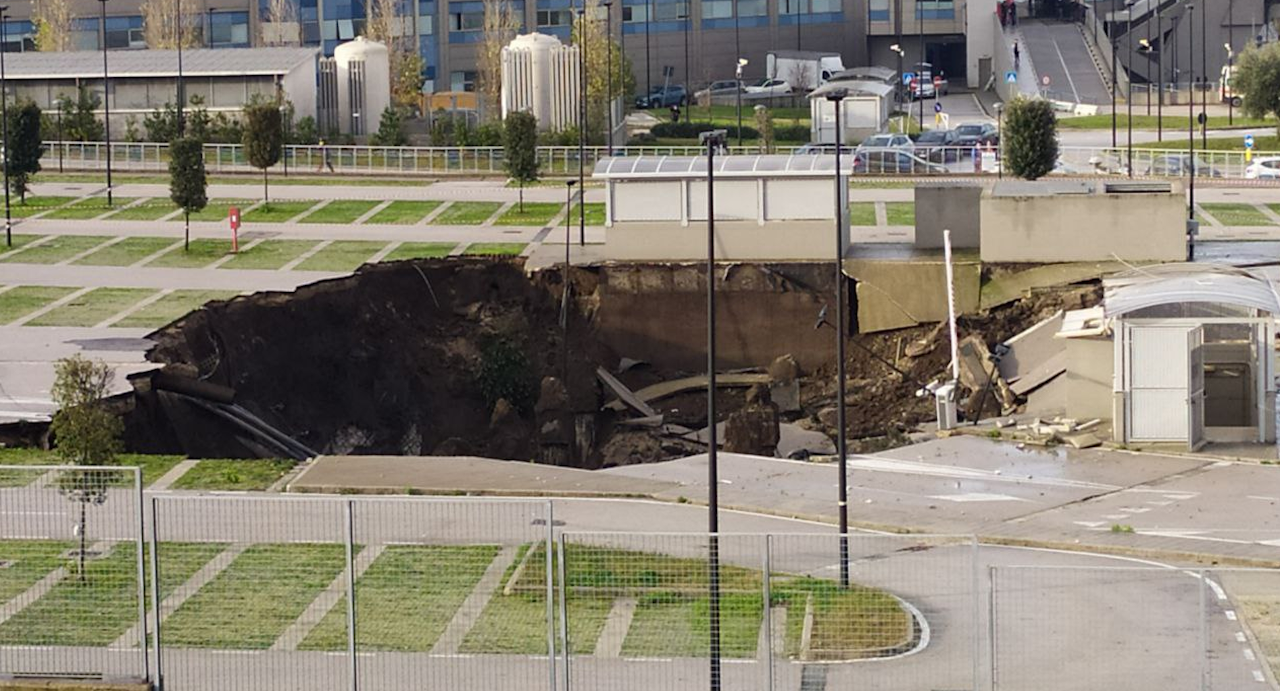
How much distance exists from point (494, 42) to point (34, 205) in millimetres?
34224

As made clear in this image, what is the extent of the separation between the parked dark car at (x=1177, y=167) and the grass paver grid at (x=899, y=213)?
33.1 ft

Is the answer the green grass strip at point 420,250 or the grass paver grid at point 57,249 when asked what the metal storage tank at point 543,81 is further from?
the grass paver grid at point 57,249

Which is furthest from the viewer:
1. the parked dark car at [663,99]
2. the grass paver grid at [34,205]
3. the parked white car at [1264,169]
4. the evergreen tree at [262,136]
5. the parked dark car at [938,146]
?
the parked dark car at [663,99]

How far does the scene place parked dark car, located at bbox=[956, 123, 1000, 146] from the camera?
79.4 meters

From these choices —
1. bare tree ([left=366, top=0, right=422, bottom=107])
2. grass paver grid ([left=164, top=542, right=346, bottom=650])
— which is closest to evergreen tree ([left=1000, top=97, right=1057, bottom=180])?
bare tree ([left=366, top=0, right=422, bottom=107])

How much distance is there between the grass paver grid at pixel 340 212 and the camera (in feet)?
210

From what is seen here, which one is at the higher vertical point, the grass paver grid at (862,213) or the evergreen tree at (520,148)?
the evergreen tree at (520,148)

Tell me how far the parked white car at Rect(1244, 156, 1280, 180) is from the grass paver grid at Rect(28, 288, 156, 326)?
113 feet

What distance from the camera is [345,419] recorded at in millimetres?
51219

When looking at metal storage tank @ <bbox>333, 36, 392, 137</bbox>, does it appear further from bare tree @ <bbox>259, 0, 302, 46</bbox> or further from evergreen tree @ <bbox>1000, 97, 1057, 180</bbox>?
evergreen tree @ <bbox>1000, 97, 1057, 180</bbox>

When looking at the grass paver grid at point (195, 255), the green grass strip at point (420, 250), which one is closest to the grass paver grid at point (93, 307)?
the grass paver grid at point (195, 255)

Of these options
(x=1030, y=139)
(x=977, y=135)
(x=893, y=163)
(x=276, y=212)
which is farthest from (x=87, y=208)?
(x=977, y=135)

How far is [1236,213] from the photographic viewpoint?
202 feet

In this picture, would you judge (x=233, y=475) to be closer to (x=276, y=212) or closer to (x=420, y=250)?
(x=420, y=250)
